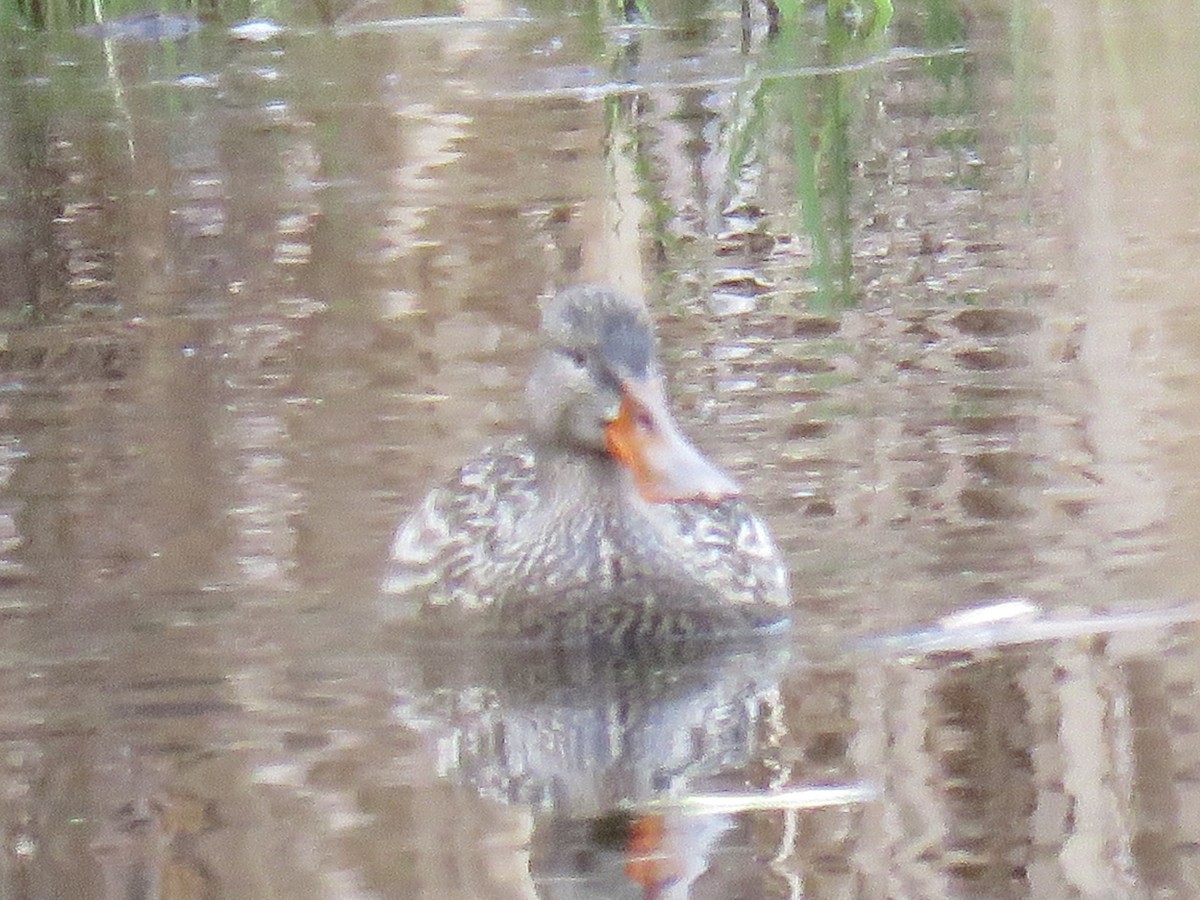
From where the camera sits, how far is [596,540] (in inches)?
226

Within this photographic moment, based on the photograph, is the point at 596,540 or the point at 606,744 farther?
the point at 596,540

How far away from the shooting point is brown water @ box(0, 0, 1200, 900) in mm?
4457

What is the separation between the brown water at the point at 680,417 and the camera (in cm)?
446

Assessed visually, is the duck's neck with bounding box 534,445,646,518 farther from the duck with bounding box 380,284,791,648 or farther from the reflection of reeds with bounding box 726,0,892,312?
the reflection of reeds with bounding box 726,0,892,312

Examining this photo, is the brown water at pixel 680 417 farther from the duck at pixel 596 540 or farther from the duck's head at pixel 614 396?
the duck's head at pixel 614 396

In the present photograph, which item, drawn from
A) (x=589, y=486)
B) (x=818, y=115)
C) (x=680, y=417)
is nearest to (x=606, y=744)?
(x=589, y=486)

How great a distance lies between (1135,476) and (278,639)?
6.03 ft

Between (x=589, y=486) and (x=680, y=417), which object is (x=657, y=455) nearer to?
(x=589, y=486)

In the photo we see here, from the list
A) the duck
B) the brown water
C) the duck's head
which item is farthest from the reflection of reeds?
the duck's head

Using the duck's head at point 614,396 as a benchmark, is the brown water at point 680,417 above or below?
below

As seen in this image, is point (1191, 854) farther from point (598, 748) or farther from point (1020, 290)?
point (1020, 290)

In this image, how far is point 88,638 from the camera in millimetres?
5645

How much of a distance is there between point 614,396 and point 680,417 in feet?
4.17

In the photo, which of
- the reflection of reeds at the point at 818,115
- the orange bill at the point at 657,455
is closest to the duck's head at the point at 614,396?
the orange bill at the point at 657,455
